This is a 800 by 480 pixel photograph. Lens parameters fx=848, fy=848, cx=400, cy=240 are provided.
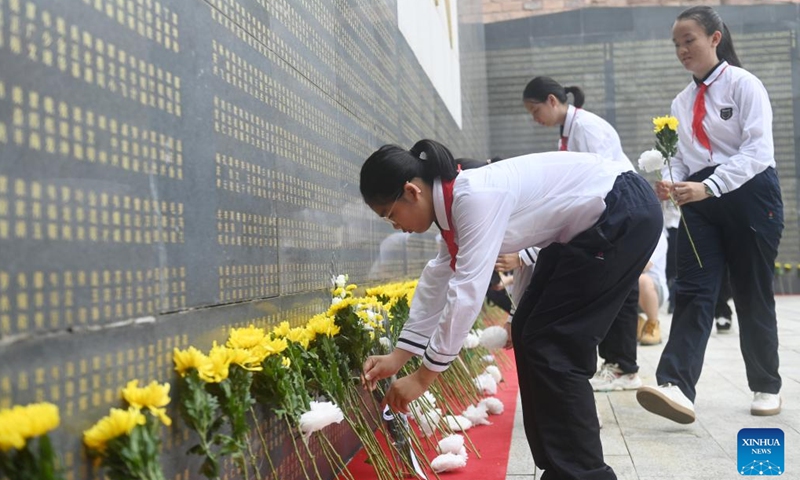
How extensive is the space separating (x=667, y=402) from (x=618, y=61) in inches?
390

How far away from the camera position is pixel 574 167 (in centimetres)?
215

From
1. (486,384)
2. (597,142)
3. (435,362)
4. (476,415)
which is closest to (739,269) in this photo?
(597,142)

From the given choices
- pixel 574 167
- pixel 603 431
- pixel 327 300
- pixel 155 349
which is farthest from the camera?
pixel 603 431

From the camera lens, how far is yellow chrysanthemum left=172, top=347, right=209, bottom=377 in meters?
1.51

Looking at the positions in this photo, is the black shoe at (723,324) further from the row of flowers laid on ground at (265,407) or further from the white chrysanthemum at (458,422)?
the white chrysanthemum at (458,422)

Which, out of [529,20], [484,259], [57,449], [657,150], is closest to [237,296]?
[484,259]

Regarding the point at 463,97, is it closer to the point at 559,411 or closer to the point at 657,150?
the point at 657,150

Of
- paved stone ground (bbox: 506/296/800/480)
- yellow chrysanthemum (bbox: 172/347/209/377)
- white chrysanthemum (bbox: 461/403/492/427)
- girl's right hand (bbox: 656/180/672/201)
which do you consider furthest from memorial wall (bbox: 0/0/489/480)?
girl's right hand (bbox: 656/180/672/201)

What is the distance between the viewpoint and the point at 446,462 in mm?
2496

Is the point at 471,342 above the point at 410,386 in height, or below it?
below

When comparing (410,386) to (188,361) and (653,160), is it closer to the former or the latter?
(188,361)

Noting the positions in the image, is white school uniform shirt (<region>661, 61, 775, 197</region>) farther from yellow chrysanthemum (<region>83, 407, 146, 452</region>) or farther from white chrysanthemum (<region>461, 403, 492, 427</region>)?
yellow chrysanthemum (<region>83, 407, 146, 452</region>)

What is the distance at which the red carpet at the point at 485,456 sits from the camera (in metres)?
2.53

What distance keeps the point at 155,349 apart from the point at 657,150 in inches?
90.3
